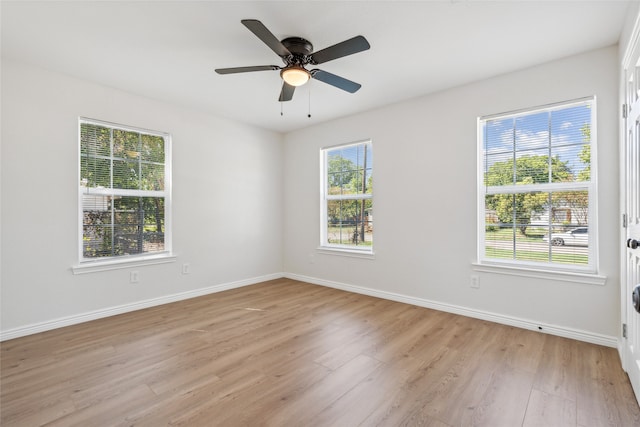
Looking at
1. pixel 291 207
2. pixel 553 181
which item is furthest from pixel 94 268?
pixel 553 181

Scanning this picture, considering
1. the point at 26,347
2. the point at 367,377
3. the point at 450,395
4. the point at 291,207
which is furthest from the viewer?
the point at 291,207

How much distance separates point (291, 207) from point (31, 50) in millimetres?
3495

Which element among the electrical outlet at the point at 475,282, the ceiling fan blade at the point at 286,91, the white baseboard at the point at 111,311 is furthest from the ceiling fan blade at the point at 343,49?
the white baseboard at the point at 111,311

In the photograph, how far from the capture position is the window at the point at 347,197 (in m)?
4.24

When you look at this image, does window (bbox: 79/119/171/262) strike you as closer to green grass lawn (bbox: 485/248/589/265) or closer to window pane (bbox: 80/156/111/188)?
window pane (bbox: 80/156/111/188)

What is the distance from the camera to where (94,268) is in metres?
3.17

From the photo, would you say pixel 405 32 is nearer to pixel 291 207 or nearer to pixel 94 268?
pixel 291 207

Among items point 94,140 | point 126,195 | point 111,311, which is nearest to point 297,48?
point 94,140

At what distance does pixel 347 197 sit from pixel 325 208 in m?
0.48

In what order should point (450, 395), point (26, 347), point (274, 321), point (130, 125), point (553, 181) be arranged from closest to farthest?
point (450, 395), point (26, 347), point (553, 181), point (274, 321), point (130, 125)

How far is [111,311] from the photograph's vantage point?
Result: 10.7 ft

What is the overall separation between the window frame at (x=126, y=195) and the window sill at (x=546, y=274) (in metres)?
3.68

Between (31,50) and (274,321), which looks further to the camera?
(274,321)

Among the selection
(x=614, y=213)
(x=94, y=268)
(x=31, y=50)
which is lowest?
(x=94, y=268)
